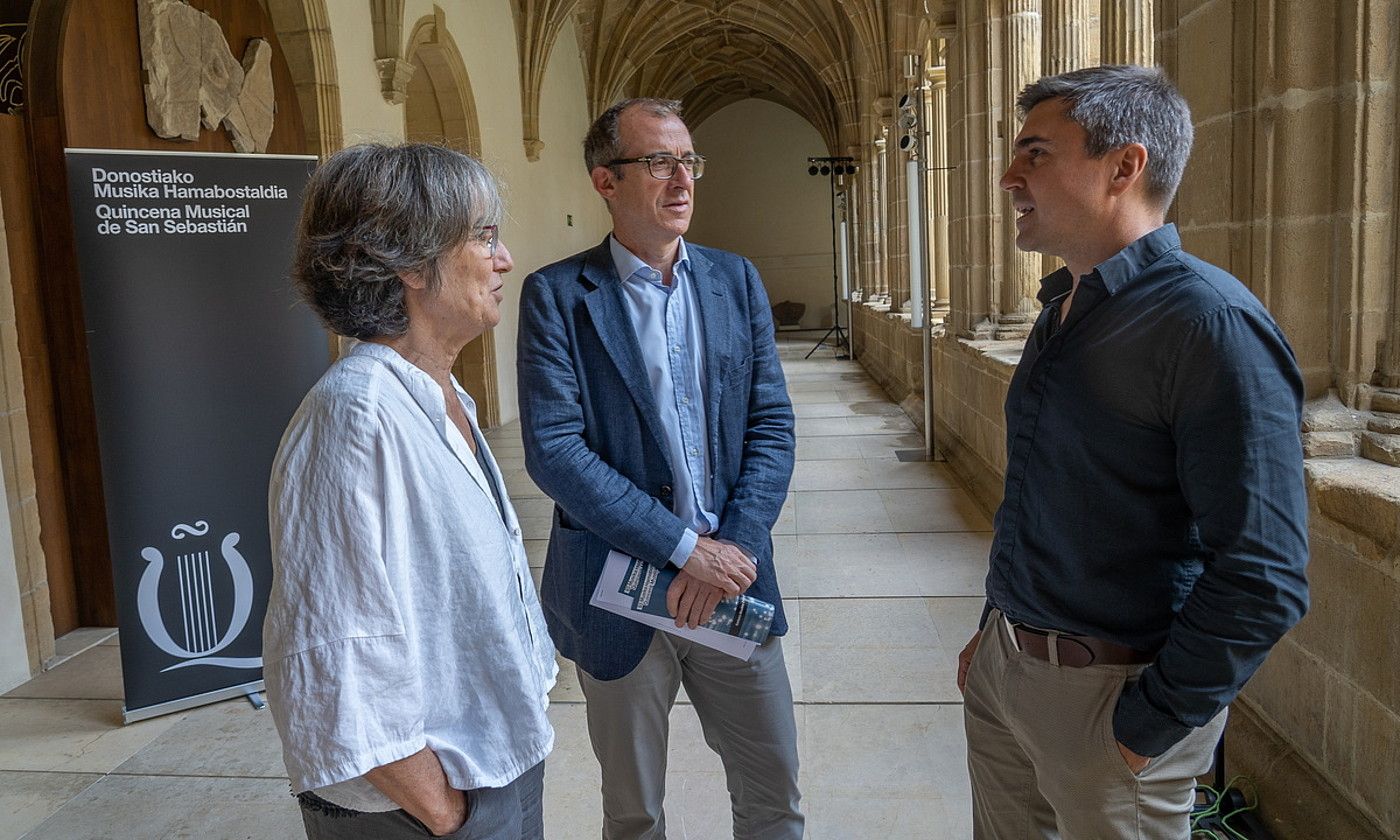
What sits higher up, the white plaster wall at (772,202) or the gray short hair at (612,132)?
the white plaster wall at (772,202)

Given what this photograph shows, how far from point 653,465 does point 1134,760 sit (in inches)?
35.8

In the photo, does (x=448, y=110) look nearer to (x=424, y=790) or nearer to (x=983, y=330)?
(x=983, y=330)

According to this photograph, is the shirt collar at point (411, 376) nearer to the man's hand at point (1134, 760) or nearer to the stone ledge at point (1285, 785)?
the man's hand at point (1134, 760)

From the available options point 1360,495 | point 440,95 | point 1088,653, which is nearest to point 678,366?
point 1088,653

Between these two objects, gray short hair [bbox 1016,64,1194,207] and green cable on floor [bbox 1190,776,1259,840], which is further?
green cable on floor [bbox 1190,776,1259,840]

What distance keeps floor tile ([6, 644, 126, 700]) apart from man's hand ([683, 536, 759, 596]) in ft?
8.92

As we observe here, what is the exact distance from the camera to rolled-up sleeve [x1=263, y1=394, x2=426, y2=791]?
110 cm

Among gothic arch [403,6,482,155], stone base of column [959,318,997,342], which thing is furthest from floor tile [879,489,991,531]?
gothic arch [403,6,482,155]

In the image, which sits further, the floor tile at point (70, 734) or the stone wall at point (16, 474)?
the stone wall at point (16, 474)

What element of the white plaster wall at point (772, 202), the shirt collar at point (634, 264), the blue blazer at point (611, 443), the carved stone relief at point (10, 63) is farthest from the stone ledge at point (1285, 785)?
the white plaster wall at point (772, 202)

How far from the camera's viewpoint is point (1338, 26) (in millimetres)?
2342

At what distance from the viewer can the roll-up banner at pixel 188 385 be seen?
3320 mm

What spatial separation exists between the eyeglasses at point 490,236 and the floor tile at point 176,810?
199 centimetres

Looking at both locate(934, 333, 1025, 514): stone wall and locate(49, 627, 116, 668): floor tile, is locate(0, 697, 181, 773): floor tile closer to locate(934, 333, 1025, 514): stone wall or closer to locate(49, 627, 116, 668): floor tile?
locate(49, 627, 116, 668): floor tile
